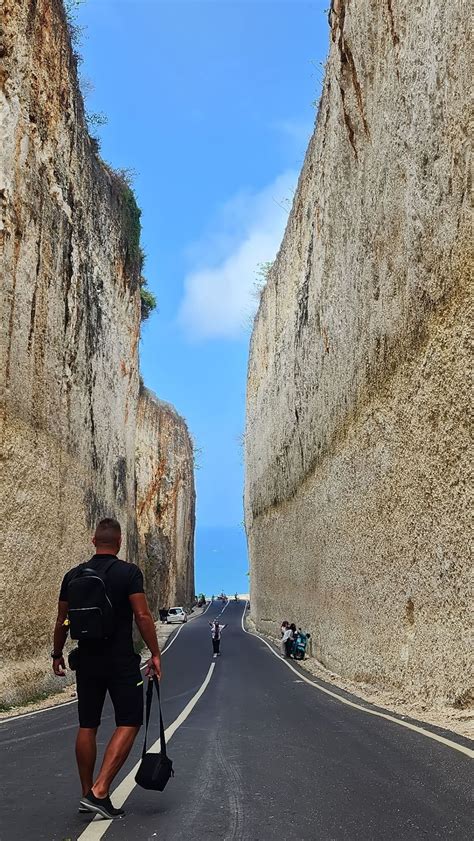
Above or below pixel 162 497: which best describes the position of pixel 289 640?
below

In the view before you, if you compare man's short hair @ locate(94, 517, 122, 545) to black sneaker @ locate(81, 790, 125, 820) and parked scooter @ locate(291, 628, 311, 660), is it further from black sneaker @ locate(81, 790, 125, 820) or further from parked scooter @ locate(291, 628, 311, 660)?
parked scooter @ locate(291, 628, 311, 660)

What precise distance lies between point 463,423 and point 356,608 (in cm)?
889

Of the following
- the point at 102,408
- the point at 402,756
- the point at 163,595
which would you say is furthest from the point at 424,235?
the point at 163,595

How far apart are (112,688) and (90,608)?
572 mm

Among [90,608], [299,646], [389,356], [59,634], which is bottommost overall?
[299,646]

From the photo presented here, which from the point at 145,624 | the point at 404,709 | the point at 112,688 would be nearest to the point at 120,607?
the point at 145,624

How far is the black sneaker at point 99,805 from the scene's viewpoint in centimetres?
488

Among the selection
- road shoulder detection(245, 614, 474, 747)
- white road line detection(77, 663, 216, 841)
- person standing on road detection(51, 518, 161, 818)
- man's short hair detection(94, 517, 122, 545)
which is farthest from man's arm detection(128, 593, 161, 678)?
road shoulder detection(245, 614, 474, 747)

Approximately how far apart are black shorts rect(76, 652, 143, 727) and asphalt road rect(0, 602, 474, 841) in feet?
2.02

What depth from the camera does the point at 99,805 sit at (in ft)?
16.1

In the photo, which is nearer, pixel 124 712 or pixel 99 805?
pixel 99 805

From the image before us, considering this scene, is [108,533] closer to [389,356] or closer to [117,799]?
[117,799]

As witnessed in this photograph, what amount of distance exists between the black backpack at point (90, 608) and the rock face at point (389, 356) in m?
7.86

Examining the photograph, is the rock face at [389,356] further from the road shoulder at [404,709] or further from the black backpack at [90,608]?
the black backpack at [90,608]
